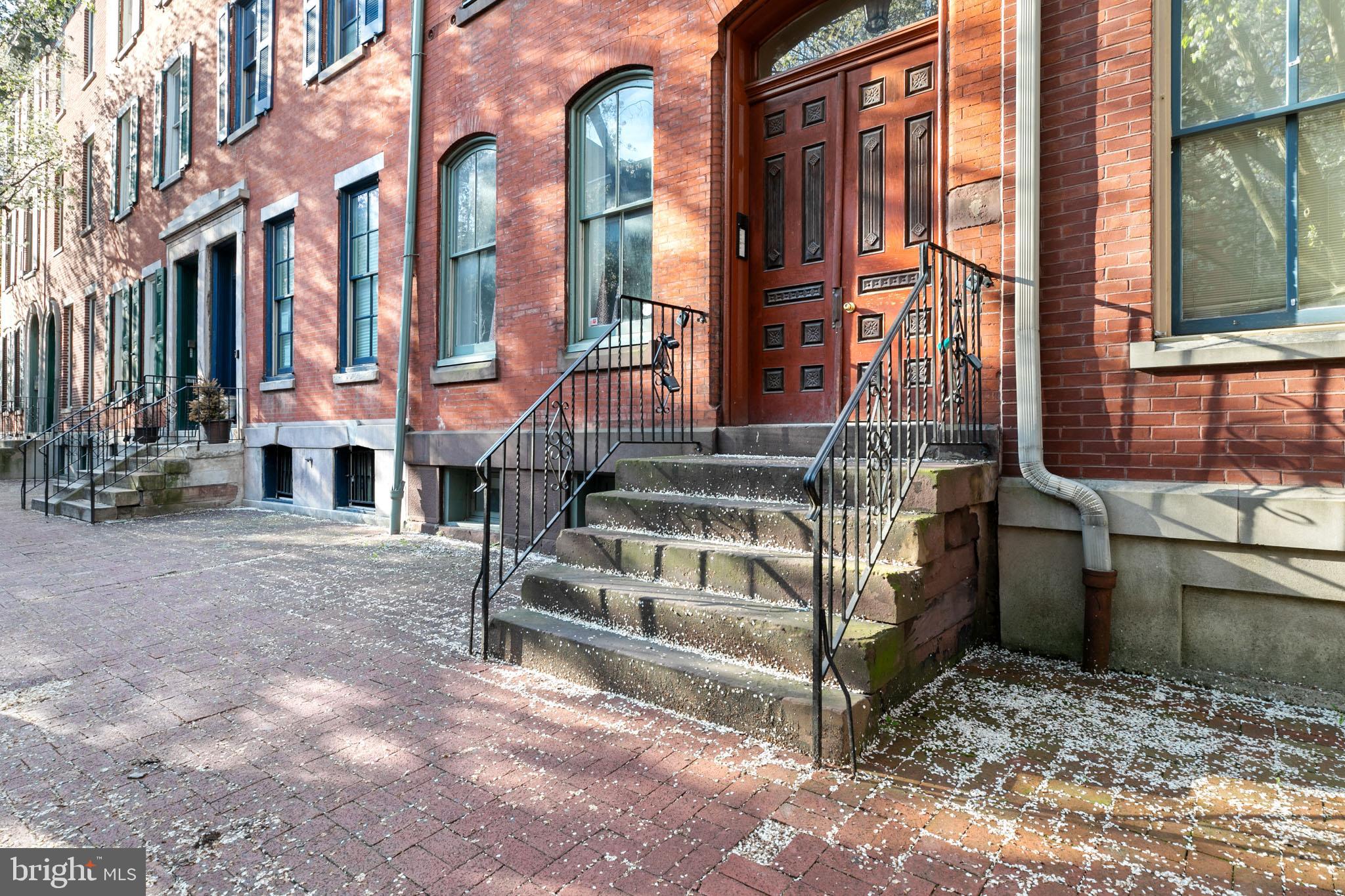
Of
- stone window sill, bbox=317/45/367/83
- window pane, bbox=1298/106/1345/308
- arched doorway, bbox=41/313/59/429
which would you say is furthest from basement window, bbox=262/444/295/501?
arched doorway, bbox=41/313/59/429

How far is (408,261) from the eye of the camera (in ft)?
28.7

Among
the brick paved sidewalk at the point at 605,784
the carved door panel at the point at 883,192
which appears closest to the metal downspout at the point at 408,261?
the brick paved sidewalk at the point at 605,784

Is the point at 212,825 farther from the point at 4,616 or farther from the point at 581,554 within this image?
the point at 4,616

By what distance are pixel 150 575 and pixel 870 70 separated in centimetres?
727

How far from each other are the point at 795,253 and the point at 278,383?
28.6ft

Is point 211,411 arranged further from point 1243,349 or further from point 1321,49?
point 1321,49

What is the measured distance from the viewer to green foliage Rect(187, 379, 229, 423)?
37.9 ft

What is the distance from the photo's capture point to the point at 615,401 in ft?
22.3

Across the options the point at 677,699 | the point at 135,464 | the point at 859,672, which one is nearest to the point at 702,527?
the point at 677,699

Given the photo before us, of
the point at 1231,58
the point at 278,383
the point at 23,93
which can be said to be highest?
the point at 23,93

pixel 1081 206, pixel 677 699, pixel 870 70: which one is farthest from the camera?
pixel 870 70

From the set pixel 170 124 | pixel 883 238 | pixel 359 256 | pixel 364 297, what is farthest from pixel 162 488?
pixel 883 238

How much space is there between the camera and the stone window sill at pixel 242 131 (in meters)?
11.4

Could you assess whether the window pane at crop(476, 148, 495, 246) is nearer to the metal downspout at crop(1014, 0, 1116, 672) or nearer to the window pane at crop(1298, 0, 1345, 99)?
the metal downspout at crop(1014, 0, 1116, 672)
